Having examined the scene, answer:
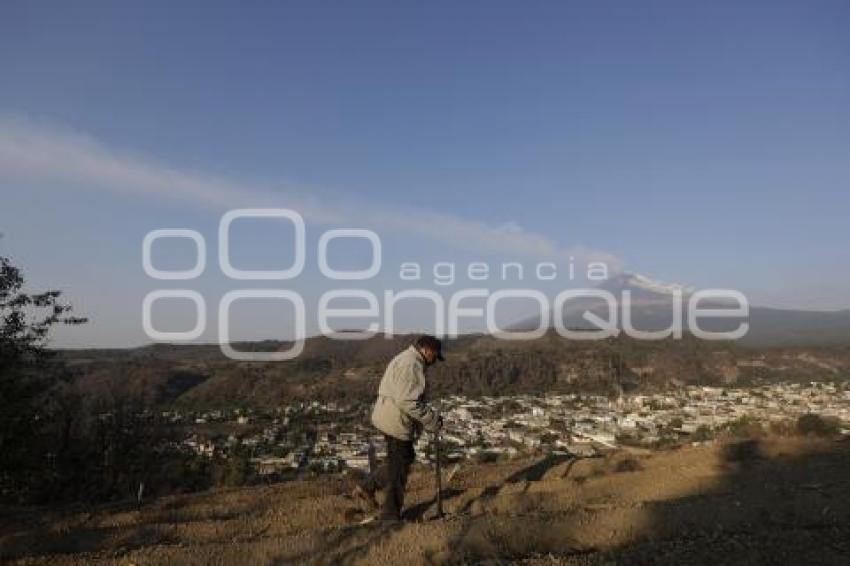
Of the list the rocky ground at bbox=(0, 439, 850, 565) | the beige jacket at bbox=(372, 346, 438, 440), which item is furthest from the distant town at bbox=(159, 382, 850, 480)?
the beige jacket at bbox=(372, 346, 438, 440)

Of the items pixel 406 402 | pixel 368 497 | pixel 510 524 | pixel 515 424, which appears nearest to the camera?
pixel 510 524

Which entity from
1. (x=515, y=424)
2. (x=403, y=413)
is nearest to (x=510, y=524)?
(x=403, y=413)

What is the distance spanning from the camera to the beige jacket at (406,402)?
8.23m

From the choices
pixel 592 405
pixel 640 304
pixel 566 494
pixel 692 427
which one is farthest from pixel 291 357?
pixel 640 304

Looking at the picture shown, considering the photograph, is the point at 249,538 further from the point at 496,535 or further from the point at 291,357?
the point at 291,357

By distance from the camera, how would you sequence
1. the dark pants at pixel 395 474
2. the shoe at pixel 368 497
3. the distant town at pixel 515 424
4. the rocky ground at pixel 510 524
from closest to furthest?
the rocky ground at pixel 510 524
the dark pants at pixel 395 474
the shoe at pixel 368 497
the distant town at pixel 515 424

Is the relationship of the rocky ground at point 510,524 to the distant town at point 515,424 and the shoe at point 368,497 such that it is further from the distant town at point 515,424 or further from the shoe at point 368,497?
the distant town at point 515,424

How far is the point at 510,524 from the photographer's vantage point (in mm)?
7094

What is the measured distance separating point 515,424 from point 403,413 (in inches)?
844

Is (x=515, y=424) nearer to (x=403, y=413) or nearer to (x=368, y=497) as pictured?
(x=368, y=497)

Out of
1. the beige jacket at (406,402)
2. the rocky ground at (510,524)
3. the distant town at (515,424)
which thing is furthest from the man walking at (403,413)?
the distant town at (515,424)

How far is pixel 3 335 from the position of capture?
13.6 meters

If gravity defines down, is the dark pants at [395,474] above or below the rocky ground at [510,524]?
above

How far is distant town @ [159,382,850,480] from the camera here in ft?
66.0
